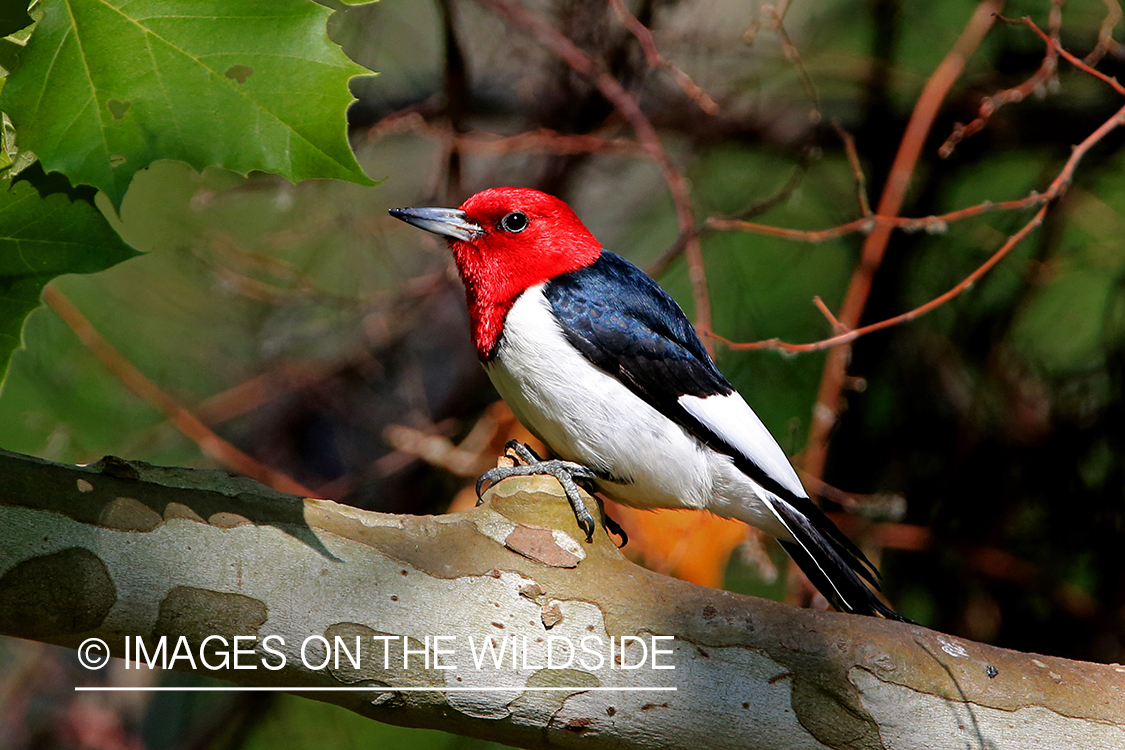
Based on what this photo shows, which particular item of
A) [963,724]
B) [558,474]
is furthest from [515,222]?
[963,724]

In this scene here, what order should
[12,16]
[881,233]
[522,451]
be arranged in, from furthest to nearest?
[881,233] < [522,451] < [12,16]

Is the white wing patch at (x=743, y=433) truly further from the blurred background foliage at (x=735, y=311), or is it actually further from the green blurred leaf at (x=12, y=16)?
the green blurred leaf at (x=12, y=16)

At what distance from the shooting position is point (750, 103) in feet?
11.4

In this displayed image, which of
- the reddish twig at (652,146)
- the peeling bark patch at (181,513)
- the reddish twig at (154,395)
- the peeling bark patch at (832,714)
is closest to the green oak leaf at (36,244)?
the peeling bark patch at (181,513)

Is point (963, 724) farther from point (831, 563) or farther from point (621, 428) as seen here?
point (621, 428)

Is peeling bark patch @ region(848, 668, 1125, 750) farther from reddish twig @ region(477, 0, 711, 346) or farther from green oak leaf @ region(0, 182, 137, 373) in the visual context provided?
green oak leaf @ region(0, 182, 137, 373)

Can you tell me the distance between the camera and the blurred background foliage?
301 cm

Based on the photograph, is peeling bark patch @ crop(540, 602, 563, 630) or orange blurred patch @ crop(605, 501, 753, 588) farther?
orange blurred patch @ crop(605, 501, 753, 588)

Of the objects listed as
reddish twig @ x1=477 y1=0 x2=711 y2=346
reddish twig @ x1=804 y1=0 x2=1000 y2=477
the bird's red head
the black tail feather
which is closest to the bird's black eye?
the bird's red head

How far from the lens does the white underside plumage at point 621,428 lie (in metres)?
1.99

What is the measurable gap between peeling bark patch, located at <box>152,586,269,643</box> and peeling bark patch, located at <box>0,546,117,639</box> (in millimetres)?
79

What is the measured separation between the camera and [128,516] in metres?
1.42

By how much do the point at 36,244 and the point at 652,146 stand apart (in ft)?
5.17

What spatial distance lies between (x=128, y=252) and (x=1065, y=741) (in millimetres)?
1579
